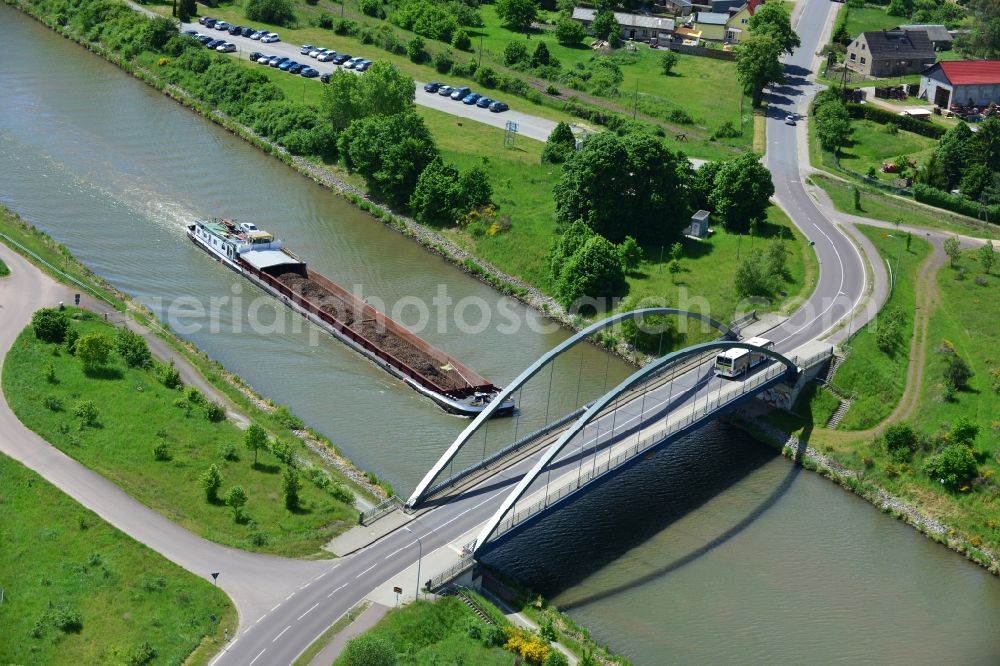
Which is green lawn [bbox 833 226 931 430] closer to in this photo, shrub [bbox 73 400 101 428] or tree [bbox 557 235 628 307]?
tree [bbox 557 235 628 307]

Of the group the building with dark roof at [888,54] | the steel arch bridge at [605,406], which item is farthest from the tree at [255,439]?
the building with dark roof at [888,54]

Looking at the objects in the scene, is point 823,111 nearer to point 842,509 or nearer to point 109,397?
point 842,509

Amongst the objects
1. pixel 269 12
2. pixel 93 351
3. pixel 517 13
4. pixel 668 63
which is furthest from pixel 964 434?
pixel 269 12

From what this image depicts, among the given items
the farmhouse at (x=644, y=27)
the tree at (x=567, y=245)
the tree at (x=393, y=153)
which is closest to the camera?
the tree at (x=567, y=245)

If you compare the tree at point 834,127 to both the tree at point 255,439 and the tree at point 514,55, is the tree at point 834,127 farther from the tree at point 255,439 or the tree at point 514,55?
the tree at point 255,439

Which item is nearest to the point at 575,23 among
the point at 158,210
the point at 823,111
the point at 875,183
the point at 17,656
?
the point at 823,111

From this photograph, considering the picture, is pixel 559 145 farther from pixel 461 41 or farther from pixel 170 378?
pixel 170 378
